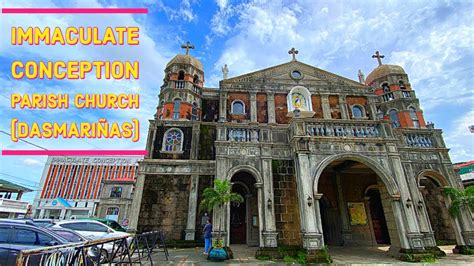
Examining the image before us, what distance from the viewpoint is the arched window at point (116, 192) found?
33625mm

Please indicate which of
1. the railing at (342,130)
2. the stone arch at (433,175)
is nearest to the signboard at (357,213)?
the stone arch at (433,175)

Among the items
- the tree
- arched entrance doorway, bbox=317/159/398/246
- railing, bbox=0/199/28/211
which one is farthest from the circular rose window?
railing, bbox=0/199/28/211

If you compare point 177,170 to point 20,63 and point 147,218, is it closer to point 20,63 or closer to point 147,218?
point 147,218

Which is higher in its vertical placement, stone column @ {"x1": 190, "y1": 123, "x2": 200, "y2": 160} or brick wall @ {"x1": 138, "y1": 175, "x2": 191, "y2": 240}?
stone column @ {"x1": 190, "y1": 123, "x2": 200, "y2": 160}

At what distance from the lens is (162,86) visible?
18391mm

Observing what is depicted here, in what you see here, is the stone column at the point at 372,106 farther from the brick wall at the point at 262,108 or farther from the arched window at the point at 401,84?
the brick wall at the point at 262,108

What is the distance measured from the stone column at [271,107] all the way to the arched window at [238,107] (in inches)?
78.1

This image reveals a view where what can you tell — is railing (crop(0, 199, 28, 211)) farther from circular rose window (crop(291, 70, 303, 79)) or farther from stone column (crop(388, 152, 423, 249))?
stone column (crop(388, 152, 423, 249))

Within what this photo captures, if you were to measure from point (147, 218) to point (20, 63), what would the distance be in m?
9.30

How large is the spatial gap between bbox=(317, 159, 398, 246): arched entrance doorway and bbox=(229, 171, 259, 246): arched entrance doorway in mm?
4199

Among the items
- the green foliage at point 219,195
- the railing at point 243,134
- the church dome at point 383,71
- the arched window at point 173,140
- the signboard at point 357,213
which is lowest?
the signboard at point 357,213

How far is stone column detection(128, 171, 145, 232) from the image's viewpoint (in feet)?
41.1

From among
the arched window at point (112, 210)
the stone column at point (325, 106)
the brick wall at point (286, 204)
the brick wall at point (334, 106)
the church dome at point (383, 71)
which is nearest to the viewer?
the brick wall at point (286, 204)

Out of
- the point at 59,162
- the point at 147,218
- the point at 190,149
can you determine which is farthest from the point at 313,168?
the point at 59,162
